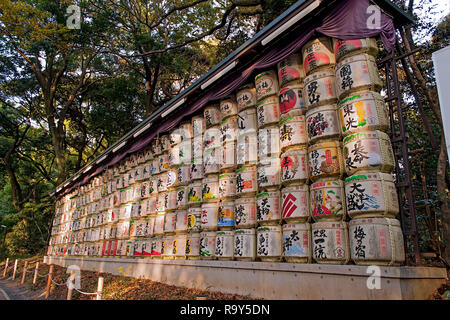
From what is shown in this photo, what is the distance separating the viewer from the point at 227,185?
7.13 meters

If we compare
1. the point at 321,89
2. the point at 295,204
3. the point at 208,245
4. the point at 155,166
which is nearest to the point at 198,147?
the point at 155,166

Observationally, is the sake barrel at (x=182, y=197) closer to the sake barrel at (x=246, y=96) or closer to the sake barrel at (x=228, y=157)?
the sake barrel at (x=228, y=157)

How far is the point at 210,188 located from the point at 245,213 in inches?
58.6

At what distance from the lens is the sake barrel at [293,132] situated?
5.78 metres

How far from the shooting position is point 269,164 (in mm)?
6203

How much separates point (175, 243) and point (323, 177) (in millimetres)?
4990

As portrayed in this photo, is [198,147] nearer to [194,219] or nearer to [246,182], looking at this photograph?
[194,219]

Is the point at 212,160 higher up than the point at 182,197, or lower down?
higher up

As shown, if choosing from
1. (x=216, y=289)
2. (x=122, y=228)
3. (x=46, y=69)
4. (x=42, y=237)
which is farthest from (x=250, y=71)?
(x=42, y=237)

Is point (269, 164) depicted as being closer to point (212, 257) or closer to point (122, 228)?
point (212, 257)

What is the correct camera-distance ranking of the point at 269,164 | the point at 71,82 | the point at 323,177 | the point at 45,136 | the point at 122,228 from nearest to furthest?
the point at 323,177, the point at 269,164, the point at 122,228, the point at 71,82, the point at 45,136

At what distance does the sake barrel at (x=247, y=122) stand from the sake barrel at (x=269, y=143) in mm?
470

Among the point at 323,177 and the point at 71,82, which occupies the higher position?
the point at 71,82

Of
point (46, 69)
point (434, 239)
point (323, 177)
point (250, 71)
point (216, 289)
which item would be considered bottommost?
point (216, 289)
